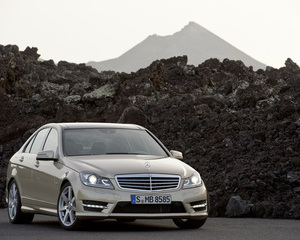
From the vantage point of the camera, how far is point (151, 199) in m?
12.1

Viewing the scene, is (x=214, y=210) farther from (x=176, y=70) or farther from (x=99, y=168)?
(x=176, y=70)

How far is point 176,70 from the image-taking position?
34.3m

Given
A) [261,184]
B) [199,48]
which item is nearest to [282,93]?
[261,184]

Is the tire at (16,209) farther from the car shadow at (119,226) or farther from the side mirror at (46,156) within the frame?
the side mirror at (46,156)

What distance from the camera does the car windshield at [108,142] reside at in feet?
43.4

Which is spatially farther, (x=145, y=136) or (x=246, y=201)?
(x=246, y=201)

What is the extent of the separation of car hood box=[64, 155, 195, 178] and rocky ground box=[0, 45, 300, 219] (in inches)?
167

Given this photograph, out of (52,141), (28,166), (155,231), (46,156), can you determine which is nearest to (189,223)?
(155,231)

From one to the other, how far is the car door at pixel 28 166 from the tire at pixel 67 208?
4.12ft

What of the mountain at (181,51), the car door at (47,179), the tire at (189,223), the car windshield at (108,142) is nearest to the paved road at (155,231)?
the tire at (189,223)

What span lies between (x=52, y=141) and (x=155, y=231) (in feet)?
7.99

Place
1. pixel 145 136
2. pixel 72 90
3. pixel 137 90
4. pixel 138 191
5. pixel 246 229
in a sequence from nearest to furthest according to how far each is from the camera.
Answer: pixel 138 191
pixel 246 229
pixel 145 136
pixel 137 90
pixel 72 90

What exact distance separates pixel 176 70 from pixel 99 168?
22.3 metres

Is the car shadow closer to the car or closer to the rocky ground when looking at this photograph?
the car
